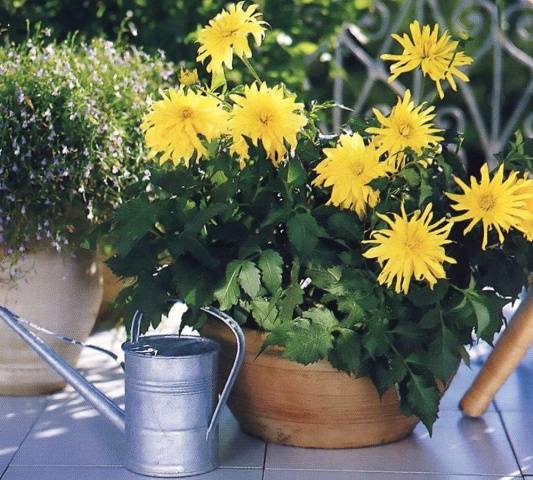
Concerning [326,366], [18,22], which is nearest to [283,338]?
[326,366]

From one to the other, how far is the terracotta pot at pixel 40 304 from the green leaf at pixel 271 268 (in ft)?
2.10

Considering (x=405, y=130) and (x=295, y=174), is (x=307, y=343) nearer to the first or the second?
(x=295, y=174)

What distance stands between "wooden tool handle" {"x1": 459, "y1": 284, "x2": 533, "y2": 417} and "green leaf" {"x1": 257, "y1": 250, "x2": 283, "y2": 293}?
58 centimetres

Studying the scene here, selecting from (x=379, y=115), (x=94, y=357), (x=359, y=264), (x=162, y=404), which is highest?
(x=379, y=115)

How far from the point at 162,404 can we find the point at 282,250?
0.36 m

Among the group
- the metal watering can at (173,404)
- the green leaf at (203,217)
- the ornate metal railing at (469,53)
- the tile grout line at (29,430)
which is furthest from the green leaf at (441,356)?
the ornate metal railing at (469,53)

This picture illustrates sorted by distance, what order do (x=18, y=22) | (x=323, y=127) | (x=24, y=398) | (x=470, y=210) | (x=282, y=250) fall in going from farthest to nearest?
1. (x=323, y=127)
2. (x=18, y=22)
3. (x=24, y=398)
4. (x=282, y=250)
5. (x=470, y=210)

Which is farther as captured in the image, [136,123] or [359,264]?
[136,123]

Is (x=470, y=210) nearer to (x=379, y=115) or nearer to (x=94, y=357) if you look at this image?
(x=379, y=115)

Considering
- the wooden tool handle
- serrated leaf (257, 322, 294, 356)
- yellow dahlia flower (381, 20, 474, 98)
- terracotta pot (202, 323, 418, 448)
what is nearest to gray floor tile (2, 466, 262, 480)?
terracotta pot (202, 323, 418, 448)

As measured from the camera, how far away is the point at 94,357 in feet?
9.94

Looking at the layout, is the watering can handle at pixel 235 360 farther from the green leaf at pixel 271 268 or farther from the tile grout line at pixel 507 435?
the tile grout line at pixel 507 435

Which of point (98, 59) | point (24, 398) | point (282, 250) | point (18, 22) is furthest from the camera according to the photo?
point (18, 22)

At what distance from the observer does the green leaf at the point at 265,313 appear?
2.19 meters
